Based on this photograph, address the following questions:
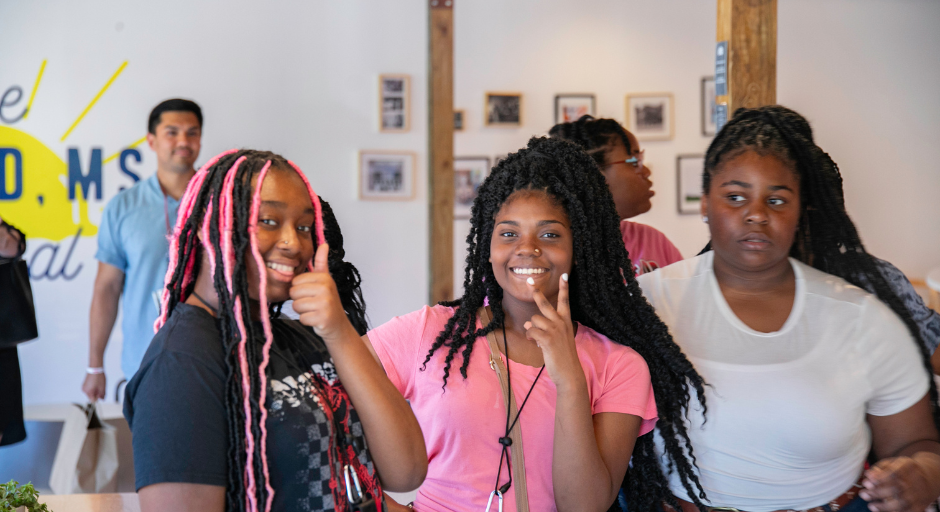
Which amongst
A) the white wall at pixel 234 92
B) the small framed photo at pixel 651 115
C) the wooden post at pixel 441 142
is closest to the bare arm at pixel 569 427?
the wooden post at pixel 441 142

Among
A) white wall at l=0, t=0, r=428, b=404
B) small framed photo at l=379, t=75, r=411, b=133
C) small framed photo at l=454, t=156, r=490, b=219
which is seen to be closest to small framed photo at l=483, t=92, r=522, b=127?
small framed photo at l=454, t=156, r=490, b=219

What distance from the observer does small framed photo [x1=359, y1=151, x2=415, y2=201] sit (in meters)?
4.75

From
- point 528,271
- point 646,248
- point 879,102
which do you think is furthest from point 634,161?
point 879,102

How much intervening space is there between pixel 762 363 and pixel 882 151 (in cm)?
460

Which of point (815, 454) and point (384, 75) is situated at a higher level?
point (384, 75)

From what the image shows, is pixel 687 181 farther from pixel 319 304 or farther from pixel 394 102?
pixel 319 304

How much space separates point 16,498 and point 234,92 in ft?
11.6

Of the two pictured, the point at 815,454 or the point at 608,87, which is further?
the point at 608,87

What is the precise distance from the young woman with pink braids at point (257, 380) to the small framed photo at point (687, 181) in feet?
14.4

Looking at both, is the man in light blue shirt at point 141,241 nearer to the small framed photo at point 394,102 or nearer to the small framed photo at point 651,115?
the small framed photo at point 394,102

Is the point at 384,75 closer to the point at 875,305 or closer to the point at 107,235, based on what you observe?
the point at 107,235

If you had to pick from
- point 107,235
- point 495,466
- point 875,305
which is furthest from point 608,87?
point 495,466

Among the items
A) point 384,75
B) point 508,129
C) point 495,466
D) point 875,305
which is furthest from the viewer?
point 508,129

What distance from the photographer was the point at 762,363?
5.24 ft
